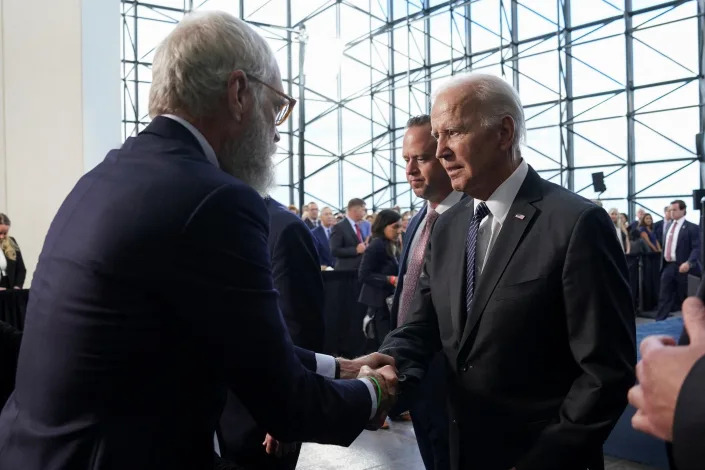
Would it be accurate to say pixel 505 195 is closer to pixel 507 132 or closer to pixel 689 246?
pixel 507 132

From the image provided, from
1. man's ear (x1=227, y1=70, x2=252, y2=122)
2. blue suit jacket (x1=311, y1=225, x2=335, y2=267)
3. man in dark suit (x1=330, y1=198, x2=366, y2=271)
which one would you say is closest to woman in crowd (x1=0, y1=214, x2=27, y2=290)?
blue suit jacket (x1=311, y1=225, x2=335, y2=267)

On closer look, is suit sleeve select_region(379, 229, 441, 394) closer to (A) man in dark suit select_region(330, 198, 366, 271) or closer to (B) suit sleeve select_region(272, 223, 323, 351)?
(B) suit sleeve select_region(272, 223, 323, 351)

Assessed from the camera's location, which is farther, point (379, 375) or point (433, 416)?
point (433, 416)

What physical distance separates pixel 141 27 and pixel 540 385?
639 inches

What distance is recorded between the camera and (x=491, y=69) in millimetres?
10242

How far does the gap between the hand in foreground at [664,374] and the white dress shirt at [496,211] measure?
0.98 meters

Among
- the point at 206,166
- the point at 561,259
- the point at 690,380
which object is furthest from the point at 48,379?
the point at 561,259

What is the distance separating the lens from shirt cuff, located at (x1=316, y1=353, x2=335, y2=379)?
6.15 ft

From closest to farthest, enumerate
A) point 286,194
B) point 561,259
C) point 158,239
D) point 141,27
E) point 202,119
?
point 158,239
point 202,119
point 561,259
point 141,27
point 286,194

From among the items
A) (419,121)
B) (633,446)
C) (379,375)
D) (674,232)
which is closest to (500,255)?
(379,375)

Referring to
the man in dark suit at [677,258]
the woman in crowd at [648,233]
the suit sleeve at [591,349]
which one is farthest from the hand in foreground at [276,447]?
the woman in crowd at [648,233]

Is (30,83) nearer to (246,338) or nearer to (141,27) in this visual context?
(246,338)

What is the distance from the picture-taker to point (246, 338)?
4.05ft

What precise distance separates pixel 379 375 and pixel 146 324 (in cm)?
71
